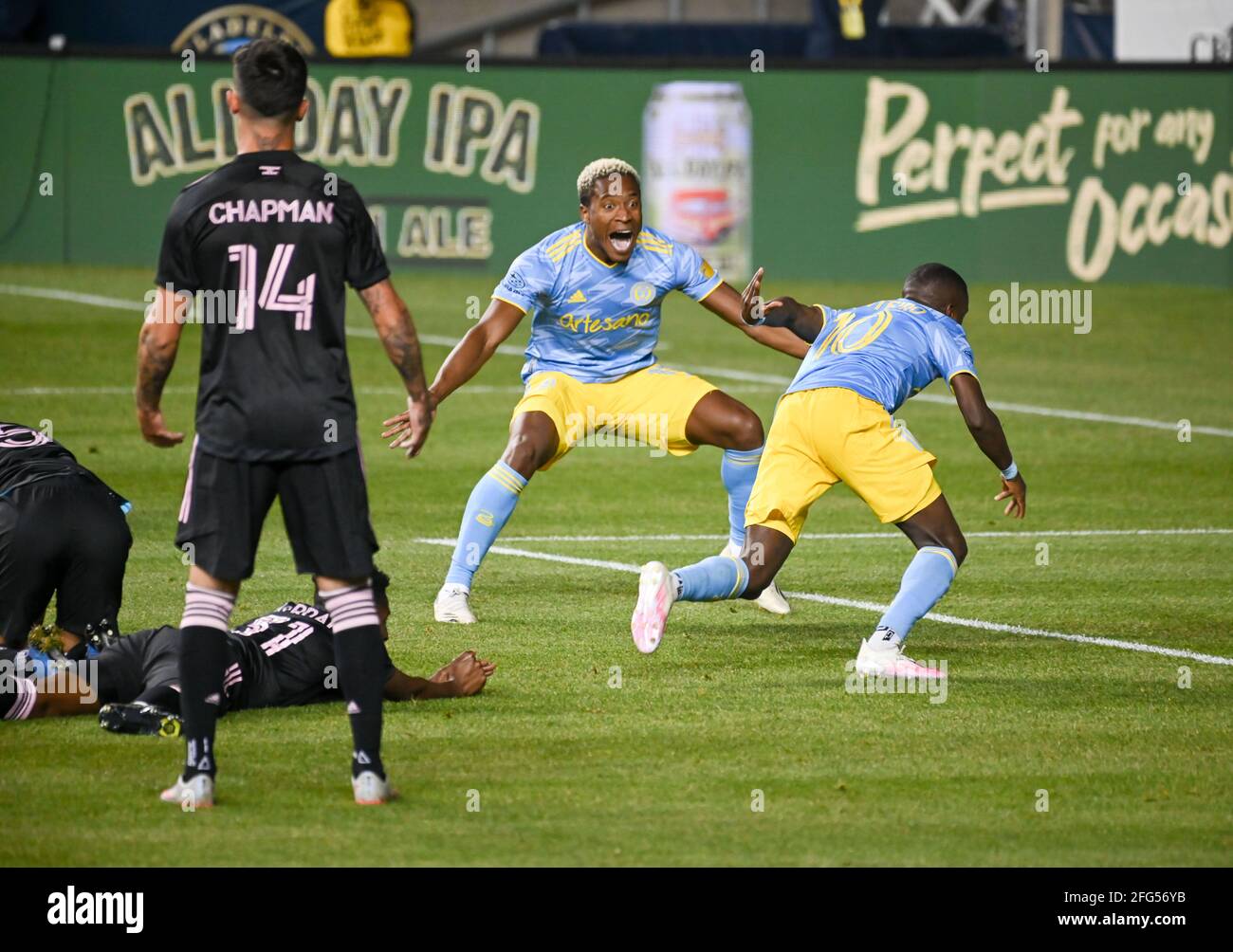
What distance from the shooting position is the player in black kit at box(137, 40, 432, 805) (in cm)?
623

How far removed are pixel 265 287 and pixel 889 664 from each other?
329 cm

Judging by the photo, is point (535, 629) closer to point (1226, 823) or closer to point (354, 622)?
point (354, 622)

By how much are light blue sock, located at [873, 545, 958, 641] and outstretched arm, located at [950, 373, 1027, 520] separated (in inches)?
14.3

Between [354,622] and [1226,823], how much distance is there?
281cm

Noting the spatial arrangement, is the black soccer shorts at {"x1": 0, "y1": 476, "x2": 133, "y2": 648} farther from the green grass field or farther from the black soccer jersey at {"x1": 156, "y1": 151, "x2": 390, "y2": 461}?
the black soccer jersey at {"x1": 156, "y1": 151, "x2": 390, "y2": 461}

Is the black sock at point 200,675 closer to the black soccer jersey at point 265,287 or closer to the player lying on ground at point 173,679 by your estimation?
the black soccer jersey at point 265,287

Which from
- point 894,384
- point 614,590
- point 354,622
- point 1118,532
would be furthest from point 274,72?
point 1118,532

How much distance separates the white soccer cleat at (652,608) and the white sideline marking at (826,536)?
3656 millimetres

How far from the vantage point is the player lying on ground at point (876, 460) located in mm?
8320

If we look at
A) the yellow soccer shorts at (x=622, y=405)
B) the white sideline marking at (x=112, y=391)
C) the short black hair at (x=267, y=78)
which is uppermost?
the short black hair at (x=267, y=78)

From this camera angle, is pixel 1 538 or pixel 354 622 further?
pixel 1 538

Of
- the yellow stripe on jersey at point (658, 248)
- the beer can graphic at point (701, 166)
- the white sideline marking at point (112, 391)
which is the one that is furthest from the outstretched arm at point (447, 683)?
the beer can graphic at point (701, 166)

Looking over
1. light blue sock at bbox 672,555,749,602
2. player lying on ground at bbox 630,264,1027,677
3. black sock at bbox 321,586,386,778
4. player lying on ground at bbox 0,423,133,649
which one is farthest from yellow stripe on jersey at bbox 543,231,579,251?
black sock at bbox 321,586,386,778
